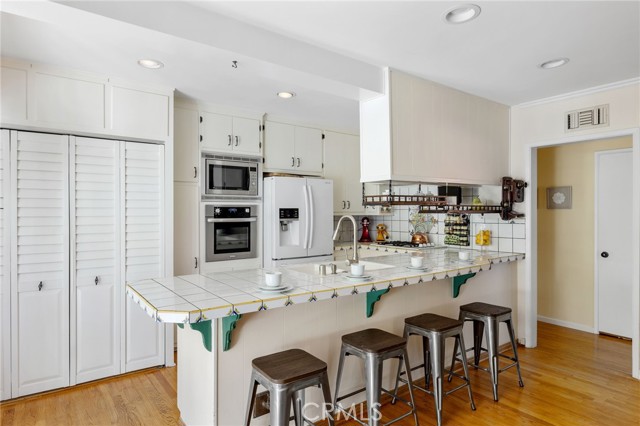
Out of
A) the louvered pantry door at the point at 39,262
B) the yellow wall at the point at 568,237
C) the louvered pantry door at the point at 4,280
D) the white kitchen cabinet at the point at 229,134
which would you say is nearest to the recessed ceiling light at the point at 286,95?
the white kitchen cabinet at the point at 229,134

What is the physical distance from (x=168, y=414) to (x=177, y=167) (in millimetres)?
2057

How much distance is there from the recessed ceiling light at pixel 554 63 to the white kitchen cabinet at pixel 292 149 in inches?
96.7

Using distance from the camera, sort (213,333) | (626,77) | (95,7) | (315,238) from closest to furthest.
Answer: (95,7) < (213,333) < (626,77) < (315,238)

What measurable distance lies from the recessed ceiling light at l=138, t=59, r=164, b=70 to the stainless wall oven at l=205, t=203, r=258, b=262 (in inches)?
54.1

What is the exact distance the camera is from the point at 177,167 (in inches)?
136

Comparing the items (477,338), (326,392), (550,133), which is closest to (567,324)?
(477,338)

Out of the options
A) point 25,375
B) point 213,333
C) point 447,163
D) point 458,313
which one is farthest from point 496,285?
point 25,375

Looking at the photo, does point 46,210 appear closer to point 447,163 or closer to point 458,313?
point 447,163

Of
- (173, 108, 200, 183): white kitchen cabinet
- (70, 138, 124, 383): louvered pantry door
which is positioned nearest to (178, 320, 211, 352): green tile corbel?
(70, 138, 124, 383): louvered pantry door

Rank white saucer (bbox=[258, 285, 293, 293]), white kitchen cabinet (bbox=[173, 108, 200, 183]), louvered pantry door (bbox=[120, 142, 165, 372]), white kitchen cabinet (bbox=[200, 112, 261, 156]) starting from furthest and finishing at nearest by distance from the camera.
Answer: white kitchen cabinet (bbox=[200, 112, 261, 156]) → white kitchen cabinet (bbox=[173, 108, 200, 183]) → louvered pantry door (bbox=[120, 142, 165, 372]) → white saucer (bbox=[258, 285, 293, 293])

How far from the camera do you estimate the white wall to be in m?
3.04

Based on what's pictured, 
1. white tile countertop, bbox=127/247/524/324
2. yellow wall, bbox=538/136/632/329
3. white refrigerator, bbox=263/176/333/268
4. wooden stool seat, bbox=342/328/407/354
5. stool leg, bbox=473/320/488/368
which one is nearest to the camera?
white tile countertop, bbox=127/247/524/324

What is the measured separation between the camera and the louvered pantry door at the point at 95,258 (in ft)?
9.29

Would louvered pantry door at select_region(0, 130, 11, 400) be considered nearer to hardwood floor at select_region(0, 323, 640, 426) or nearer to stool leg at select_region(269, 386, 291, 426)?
hardwood floor at select_region(0, 323, 640, 426)
